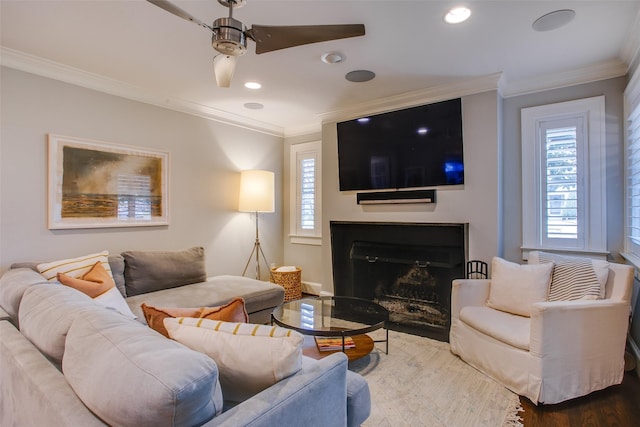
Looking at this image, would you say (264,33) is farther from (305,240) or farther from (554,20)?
(305,240)

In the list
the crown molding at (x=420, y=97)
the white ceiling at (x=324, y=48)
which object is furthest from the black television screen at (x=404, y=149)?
the white ceiling at (x=324, y=48)

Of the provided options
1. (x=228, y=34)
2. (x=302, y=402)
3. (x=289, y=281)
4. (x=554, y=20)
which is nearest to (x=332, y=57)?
(x=228, y=34)

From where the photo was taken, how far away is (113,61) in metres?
2.79

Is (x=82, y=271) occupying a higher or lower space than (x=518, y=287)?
higher

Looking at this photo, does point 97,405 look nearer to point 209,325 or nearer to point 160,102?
point 209,325

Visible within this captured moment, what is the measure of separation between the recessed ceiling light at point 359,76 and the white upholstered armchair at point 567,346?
228 centimetres

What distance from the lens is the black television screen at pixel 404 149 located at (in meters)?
3.33

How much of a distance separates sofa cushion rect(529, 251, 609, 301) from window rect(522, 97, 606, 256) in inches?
19.4

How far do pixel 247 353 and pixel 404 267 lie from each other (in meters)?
2.78

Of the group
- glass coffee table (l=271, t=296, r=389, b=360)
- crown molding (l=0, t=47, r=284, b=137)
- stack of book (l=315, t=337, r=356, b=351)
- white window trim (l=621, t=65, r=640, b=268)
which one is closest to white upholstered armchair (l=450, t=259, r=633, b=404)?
white window trim (l=621, t=65, r=640, b=268)

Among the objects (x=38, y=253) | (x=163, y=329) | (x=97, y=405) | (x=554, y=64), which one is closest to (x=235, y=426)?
(x=97, y=405)

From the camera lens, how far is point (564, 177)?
3.03 metres

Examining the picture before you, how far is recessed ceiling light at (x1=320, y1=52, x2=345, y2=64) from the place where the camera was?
104 inches

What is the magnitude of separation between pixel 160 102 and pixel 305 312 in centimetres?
270
